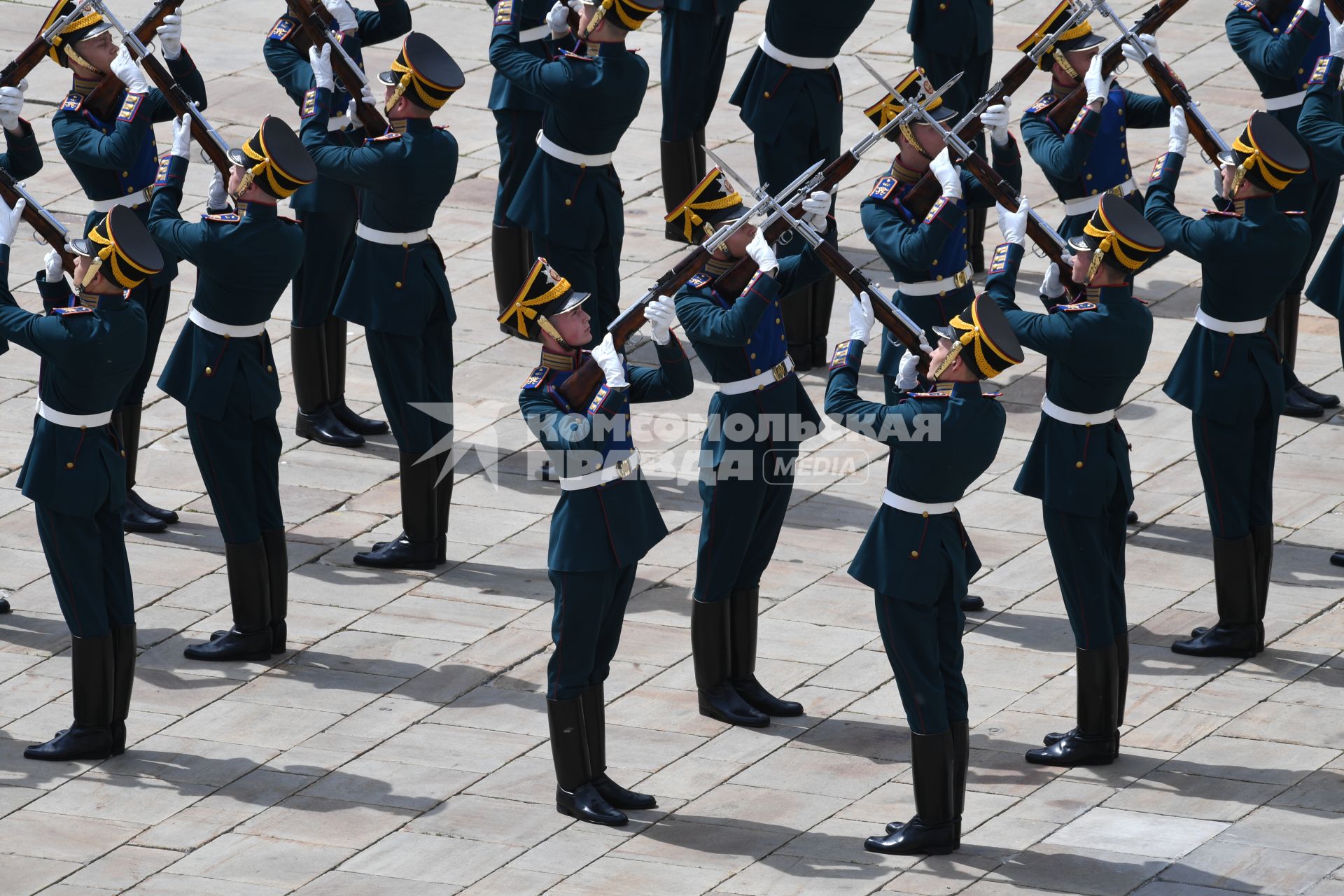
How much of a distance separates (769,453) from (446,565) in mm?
2411

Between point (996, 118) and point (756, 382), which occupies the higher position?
point (996, 118)

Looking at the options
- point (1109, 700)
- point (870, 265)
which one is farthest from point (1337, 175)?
point (1109, 700)

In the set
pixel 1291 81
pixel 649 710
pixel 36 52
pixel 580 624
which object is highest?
pixel 36 52

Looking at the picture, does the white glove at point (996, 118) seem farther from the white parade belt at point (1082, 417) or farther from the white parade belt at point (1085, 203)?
the white parade belt at point (1082, 417)

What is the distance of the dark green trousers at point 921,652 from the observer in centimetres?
927

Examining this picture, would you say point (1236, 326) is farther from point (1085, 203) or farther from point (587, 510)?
point (587, 510)

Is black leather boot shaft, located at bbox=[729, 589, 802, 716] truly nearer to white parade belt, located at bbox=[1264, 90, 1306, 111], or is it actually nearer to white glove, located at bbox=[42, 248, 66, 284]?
white glove, located at bbox=[42, 248, 66, 284]

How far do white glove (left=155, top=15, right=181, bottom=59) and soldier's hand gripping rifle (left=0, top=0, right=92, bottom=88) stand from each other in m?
0.46

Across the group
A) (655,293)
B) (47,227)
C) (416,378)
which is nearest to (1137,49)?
(655,293)

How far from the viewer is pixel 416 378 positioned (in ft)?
38.7

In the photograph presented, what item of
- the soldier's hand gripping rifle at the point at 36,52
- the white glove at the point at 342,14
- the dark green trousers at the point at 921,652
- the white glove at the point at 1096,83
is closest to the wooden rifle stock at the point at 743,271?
the dark green trousers at the point at 921,652

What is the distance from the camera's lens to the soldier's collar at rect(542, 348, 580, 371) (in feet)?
31.2

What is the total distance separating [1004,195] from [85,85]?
14.6 feet

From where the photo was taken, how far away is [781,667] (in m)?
10.9
